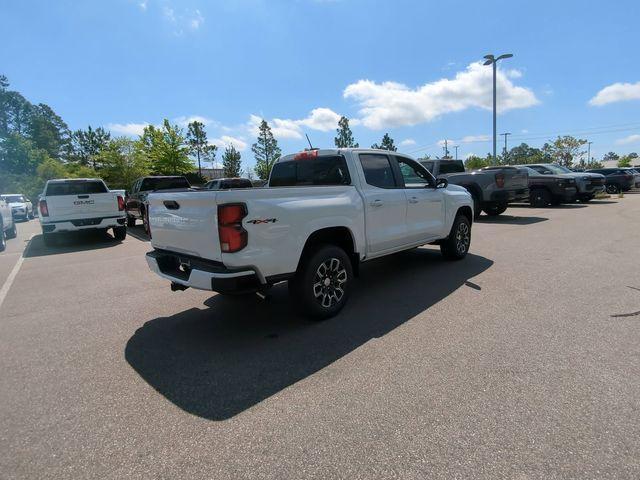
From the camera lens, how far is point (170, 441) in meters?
2.42

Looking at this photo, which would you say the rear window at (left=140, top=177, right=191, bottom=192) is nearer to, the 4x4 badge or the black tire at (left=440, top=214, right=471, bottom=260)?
the black tire at (left=440, top=214, right=471, bottom=260)

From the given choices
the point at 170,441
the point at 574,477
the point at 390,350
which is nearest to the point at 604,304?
the point at 390,350

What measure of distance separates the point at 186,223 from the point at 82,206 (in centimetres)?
835

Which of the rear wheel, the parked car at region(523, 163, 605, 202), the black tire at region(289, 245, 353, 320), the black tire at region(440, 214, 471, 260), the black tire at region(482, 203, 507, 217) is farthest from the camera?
the parked car at region(523, 163, 605, 202)

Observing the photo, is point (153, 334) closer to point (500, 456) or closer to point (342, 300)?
point (342, 300)

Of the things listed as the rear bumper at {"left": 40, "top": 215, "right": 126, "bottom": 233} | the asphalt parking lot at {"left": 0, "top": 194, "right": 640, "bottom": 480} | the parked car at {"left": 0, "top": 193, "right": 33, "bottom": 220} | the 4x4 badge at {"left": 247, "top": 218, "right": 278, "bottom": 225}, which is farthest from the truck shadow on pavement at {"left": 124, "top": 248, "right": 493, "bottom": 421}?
the parked car at {"left": 0, "top": 193, "right": 33, "bottom": 220}

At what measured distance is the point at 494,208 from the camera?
14141 millimetres

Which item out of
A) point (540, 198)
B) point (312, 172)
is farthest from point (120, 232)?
point (540, 198)

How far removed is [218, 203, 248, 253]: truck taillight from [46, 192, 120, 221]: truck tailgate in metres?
8.83

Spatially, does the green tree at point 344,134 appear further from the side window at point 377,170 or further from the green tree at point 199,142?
the side window at point 377,170

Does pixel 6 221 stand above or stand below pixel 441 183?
below

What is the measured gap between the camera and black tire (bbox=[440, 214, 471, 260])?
22.7ft

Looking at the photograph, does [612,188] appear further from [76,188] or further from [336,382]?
[76,188]

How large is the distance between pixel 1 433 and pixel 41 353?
1.39 meters
